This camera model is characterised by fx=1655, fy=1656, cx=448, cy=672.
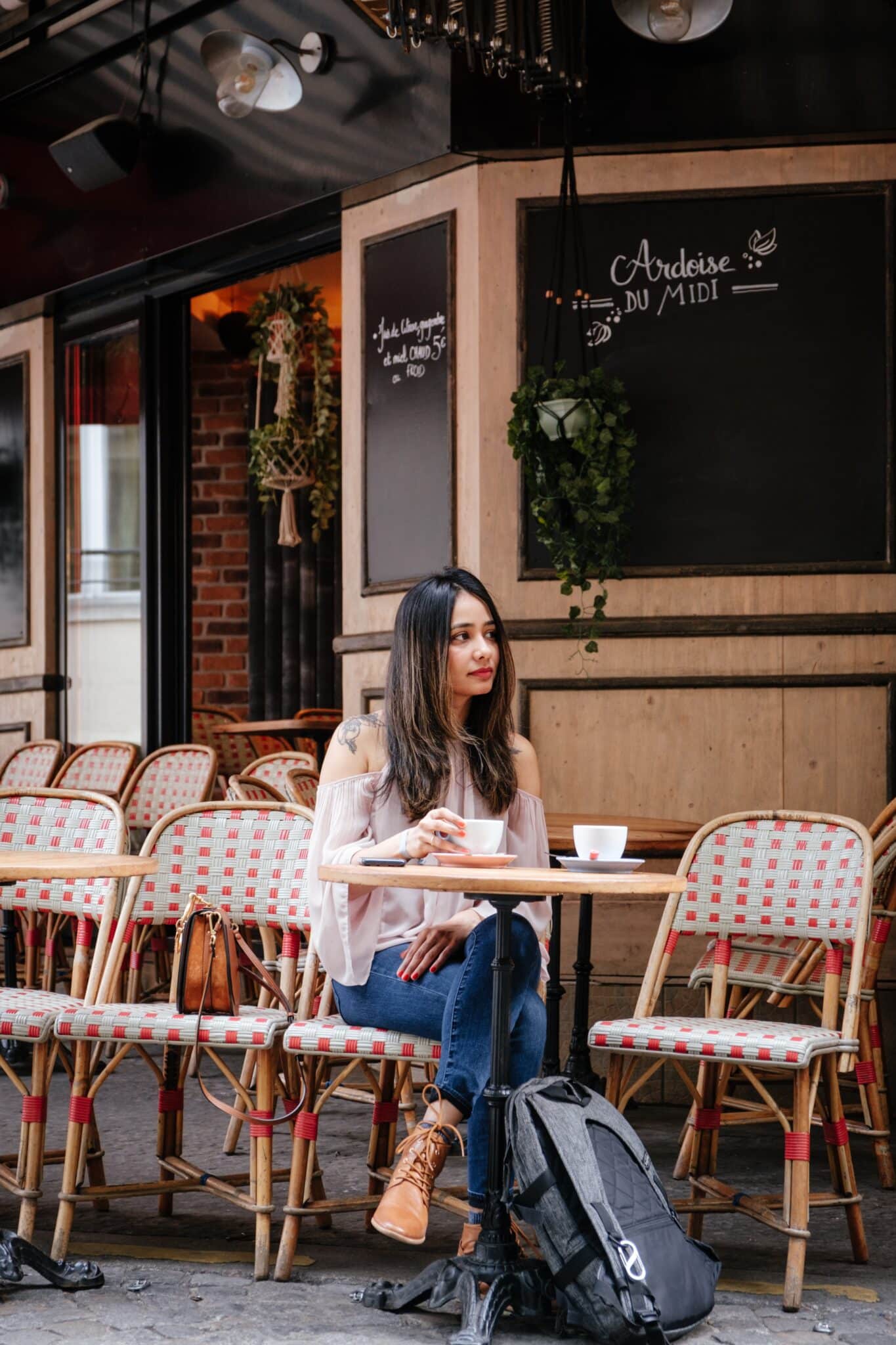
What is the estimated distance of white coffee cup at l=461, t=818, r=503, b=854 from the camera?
8.60ft

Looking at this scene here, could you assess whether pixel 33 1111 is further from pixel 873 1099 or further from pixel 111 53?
pixel 111 53

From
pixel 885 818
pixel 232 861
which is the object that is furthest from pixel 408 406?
pixel 232 861

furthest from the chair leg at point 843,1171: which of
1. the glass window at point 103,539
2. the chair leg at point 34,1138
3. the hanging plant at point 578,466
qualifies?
the glass window at point 103,539

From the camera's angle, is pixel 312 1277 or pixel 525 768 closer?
pixel 312 1277

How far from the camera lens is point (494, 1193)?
271 cm

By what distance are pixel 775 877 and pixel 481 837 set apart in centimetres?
95

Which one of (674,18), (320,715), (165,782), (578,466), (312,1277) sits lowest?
(312,1277)

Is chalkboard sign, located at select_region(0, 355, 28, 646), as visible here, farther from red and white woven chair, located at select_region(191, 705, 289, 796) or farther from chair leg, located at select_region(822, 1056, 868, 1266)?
chair leg, located at select_region(822, 1056, 868, 1266)

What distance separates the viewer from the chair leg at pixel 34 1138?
3035 mm

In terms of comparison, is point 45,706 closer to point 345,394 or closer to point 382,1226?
point 345,394

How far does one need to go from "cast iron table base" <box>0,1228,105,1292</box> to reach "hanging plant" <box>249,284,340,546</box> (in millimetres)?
4685

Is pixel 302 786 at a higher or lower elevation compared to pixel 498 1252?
higher

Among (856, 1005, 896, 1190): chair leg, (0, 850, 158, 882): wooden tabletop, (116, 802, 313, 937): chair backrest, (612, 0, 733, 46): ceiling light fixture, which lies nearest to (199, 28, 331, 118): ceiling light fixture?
(612, 0, 733, 46): ceiling light fixture

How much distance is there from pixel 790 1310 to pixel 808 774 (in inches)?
86.8
